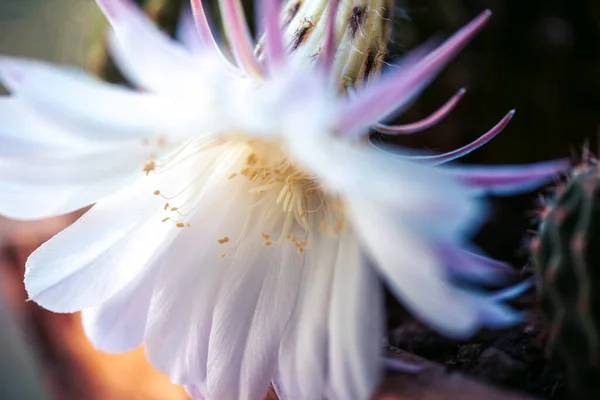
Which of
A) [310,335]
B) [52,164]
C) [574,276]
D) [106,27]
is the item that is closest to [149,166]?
[52,164]

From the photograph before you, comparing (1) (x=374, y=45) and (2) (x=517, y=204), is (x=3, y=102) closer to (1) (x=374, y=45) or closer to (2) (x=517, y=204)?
(1) (x=374, y=45)

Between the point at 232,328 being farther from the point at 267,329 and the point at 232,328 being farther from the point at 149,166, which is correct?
the point at 149,166

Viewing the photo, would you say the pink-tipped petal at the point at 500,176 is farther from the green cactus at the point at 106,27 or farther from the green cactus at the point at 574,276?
the green cactus at the point at 106,27

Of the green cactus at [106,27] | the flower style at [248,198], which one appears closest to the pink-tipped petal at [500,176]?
the flower style at [248,198]

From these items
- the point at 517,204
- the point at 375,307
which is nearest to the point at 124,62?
the point at 375,307

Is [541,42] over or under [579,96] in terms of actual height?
over

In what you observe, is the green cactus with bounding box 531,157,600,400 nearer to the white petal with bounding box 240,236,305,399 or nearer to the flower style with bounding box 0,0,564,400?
the flower style with bounding box 0,0,564,400
